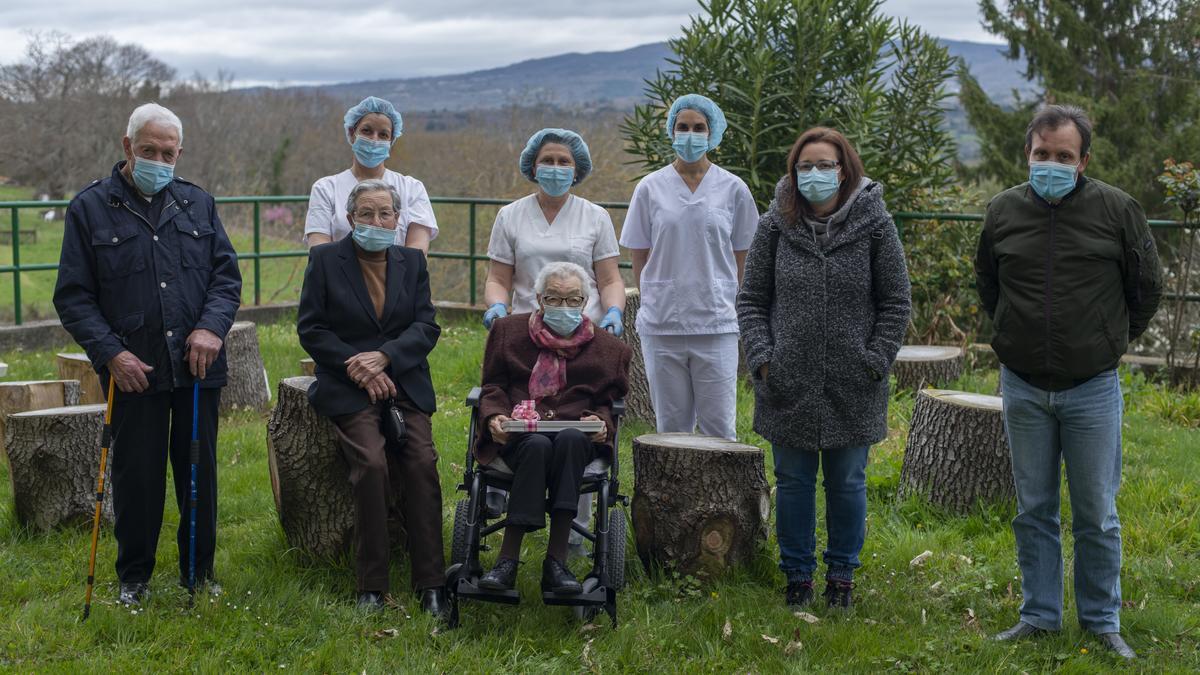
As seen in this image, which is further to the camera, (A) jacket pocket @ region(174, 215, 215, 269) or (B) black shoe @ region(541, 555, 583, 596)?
(A) jacket pocket @ region(174, 215, 215, 269)

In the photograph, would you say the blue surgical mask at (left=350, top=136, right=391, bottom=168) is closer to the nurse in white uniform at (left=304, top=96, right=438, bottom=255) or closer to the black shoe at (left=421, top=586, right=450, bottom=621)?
the nurse in white uniform at (left=304, top=96, right=438, bottom=255)

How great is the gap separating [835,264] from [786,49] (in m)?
5.41

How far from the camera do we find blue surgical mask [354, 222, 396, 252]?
183 inches

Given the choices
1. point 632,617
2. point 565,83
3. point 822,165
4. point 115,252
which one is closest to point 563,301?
point 822,165

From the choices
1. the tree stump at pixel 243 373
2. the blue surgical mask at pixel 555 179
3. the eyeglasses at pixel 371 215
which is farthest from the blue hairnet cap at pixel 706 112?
the tree stump at pixel 243 373

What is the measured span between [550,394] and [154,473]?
1.57 meters

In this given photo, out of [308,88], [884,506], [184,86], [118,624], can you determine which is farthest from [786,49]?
[308,88]

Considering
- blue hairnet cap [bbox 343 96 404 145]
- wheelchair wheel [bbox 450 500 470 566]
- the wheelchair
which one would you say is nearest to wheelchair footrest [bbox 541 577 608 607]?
the wheelchair

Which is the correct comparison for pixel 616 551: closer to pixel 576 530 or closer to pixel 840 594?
pixel 576 530

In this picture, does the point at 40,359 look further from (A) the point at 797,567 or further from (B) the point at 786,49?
(A) the point at 797,567

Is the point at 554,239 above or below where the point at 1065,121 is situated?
below

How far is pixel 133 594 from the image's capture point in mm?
4488

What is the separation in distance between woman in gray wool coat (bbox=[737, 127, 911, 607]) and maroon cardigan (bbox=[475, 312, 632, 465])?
0.60 metres

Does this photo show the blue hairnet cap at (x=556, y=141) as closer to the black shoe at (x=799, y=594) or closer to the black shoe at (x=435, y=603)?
the black shoe at (x=435, y=603)
